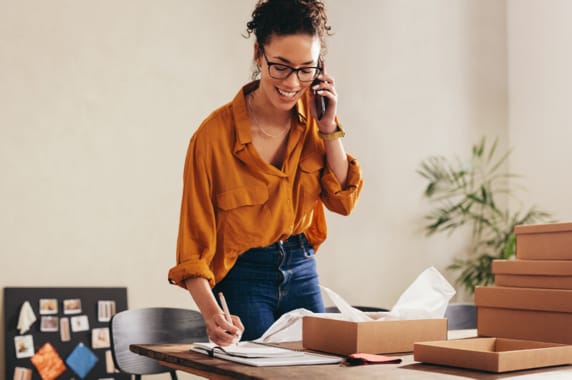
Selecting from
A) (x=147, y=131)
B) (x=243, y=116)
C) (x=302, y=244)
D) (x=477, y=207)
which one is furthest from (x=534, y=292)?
(x=477, y=207)

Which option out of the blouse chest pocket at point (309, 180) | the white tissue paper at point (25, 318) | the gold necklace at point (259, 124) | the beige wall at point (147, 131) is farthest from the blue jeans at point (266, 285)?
the beige wall at point (147, 131)

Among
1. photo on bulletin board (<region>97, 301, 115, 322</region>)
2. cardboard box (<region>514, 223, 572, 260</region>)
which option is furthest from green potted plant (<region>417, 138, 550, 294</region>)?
cardboard box (<region>514, 223, 572, 260</region>)

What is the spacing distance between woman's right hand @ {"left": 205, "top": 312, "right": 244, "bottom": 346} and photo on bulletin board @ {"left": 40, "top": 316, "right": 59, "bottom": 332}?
6.92 feet

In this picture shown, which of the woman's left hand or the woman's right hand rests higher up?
the woman's left hand

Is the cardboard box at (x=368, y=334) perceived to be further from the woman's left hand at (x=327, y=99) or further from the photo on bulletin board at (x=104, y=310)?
the photo on bulletin board at (x=104, y=310)

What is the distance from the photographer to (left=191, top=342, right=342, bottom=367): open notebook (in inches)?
51.4

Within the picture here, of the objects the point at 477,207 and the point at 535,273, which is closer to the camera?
the point at 535,273

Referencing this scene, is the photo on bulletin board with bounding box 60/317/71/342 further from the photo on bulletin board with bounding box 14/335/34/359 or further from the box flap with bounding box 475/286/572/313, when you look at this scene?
the box flap with bounding box 475/286/572/313

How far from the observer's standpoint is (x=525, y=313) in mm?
1771

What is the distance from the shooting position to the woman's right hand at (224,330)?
1.50 m

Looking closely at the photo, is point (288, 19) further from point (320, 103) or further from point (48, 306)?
point (48, 306)

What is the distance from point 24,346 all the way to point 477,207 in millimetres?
3244

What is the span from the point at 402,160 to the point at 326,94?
121 inches

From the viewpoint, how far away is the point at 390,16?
484cm
